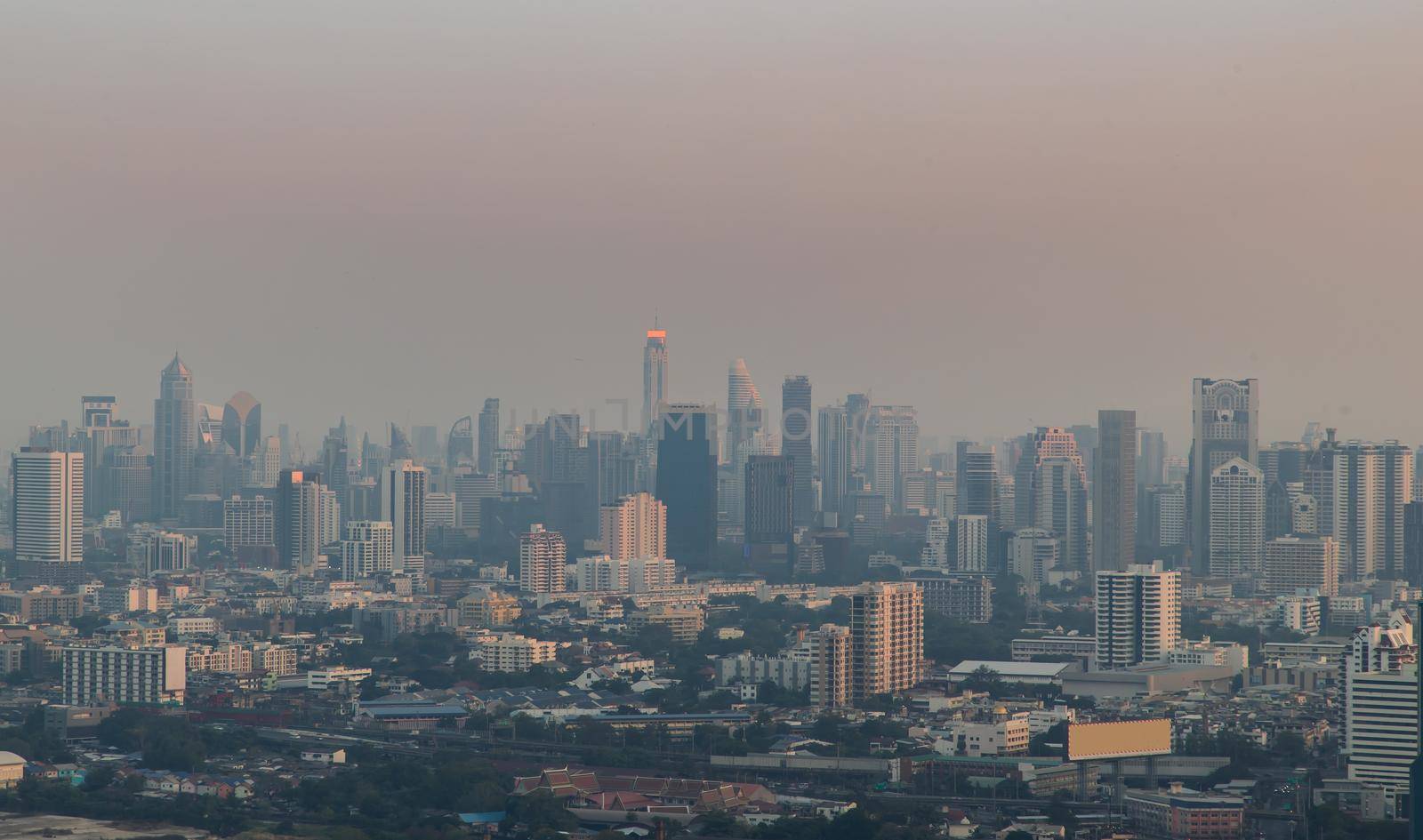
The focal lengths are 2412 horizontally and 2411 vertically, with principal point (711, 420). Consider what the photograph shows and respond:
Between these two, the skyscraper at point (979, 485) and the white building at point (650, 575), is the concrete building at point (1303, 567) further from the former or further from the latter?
the white building at point (650, 575)

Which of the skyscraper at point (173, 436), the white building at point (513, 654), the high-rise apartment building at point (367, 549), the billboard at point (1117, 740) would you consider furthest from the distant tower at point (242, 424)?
the billboard at point (1117, 740)

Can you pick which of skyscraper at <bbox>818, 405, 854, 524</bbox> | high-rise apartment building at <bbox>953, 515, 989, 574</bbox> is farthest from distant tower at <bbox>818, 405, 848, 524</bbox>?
high-rise apartment building at <bbox>953, 515, 989, 574</bbox>

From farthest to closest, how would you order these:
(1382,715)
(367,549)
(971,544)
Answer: (367,549)
(971,544)
(1382,715)

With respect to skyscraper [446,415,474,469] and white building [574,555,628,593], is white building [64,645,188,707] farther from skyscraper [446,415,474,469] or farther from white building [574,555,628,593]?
skyscraper [446,415,474,469]

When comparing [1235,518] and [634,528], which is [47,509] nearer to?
[634,528]

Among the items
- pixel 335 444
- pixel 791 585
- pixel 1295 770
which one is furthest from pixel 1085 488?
pixel 1295 770

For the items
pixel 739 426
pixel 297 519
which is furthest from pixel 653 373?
pixel 297 519

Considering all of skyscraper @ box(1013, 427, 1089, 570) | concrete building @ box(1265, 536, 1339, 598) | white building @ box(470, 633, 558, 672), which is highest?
skyscraper @ box(1013, 427, 1089, 570)

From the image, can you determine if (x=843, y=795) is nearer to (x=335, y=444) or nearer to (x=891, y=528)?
(x=891, y=528)
